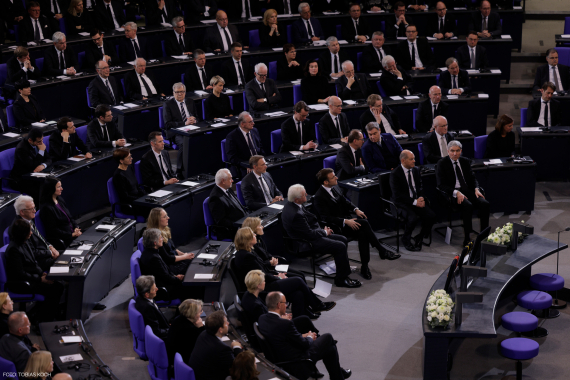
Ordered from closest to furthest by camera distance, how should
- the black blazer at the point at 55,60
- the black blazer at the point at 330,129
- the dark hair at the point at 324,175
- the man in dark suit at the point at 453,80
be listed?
the dark hair at the point at 324,175
the black blazer at the point at 330,129
the black blazer at the point at 55,60
the man in dark suit at the point at 453,80

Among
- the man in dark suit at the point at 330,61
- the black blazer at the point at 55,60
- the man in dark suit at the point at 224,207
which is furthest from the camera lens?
the man in dark suit at the point at 330,61

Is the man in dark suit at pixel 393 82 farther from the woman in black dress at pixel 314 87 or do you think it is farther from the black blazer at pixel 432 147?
the black blazer at pixel 432 147

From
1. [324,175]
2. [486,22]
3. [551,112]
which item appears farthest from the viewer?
[486,22]

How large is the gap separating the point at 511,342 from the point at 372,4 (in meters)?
9.77

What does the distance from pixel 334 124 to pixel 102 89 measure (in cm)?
372

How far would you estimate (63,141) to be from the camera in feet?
33.0

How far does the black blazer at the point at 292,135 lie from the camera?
10.8 m

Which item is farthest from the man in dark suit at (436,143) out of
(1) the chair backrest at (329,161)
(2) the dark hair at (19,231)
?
(2) the dark hair at (19,231)

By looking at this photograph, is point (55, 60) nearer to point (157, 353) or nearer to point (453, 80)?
point (453, 80)

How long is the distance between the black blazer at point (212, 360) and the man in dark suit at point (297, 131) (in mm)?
5195

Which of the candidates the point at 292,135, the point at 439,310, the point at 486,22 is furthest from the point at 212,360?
the point at 486,22

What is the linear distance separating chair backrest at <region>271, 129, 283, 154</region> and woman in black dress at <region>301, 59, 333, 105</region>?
141 centimetres

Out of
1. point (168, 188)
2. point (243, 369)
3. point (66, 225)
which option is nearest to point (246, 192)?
point (168, 188)

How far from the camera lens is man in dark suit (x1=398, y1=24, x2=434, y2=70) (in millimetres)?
13391
